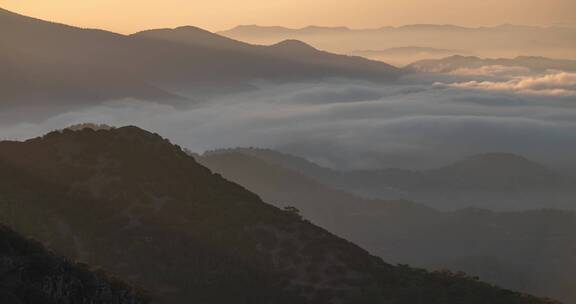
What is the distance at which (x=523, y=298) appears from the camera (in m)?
89.1

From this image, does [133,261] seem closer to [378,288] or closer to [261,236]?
[261,236]

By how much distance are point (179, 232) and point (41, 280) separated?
5644 cm

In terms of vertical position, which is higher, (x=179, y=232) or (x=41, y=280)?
(x=179, y=232)

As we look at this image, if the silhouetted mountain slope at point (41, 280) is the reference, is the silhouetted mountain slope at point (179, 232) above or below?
above

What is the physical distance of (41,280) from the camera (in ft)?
152

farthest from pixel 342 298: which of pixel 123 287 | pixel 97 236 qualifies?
pixel 123 287

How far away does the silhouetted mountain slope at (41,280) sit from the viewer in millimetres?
39406

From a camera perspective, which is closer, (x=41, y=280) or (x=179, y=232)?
(x=41, y=280)

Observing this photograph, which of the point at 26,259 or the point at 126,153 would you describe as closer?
the point at 26,259

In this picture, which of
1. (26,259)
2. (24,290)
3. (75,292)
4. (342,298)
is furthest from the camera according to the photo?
(342,298)

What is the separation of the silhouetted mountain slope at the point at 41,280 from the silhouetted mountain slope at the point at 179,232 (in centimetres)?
3579

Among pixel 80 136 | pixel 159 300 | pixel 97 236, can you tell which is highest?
pixel 80 136

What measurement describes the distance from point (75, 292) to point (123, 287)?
40.0 feet

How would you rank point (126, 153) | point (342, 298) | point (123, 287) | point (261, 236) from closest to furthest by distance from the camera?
point (123, 287) → point (342, 298) → point (261, 236) → point (126, 153)
